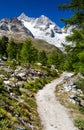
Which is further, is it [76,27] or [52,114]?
[52,114]

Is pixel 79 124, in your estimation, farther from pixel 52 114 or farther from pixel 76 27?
pixel 76 27

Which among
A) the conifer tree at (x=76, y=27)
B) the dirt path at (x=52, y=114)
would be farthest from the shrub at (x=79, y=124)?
the conifer tree at (x=76, y=27)

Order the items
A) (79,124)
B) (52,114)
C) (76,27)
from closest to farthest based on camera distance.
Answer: (76,27), (79,124), (52,114)

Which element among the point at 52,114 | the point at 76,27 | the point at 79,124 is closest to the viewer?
the point at 76,27

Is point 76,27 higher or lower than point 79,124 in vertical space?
higher

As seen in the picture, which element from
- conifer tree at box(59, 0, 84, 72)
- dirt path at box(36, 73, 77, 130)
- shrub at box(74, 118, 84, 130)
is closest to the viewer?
conifer tree at box(59, 0, 84, 72)

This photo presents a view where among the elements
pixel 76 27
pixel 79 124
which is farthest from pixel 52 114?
pixel 76 27

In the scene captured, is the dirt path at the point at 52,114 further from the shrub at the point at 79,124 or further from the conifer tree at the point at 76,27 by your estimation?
the conifer tree at the point at 76,27

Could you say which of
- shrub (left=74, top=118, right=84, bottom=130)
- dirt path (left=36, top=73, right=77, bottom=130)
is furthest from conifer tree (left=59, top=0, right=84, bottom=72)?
dirt path (left=36, top=73, right=77, bottom=130)

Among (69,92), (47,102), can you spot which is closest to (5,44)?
(69,92)

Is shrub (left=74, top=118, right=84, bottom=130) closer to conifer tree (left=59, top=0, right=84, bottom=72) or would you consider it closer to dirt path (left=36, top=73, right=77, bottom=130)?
dirt path (left=36, top=73, right=77, bottom=130)

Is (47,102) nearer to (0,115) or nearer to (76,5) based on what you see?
(0,115)

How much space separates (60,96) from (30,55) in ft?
147

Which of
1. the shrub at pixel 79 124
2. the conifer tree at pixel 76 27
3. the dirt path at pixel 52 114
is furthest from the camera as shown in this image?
the dirt path at pixel 52 114
